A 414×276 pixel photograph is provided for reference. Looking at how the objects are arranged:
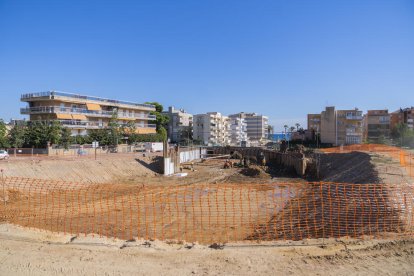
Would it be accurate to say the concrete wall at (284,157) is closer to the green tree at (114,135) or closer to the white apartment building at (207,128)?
the green tree at (114,135)

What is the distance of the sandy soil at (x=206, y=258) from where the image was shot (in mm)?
6680

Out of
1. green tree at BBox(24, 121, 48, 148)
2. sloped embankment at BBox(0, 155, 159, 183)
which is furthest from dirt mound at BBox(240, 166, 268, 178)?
green tree at BBox(24, 121, 48, 148)

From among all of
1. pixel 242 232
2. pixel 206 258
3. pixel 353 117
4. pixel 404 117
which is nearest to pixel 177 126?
pixel 353 117

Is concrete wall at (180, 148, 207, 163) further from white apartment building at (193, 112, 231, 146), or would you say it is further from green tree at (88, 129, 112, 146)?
white apartment building at (193, 112, 231, 146)

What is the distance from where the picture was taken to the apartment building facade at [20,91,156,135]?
157 feet

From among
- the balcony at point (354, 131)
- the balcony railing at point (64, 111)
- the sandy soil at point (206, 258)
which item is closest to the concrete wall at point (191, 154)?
the balcony railing at point (64, 111)

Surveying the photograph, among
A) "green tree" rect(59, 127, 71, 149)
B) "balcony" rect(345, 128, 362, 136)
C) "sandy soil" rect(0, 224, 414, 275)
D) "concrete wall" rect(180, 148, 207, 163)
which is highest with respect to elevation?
"balcony" rect(345, 128, 362, 136)

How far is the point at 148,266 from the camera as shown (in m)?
6.96

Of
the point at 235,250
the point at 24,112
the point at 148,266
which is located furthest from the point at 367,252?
the point at 24,112

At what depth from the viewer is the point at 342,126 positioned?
64750 mm

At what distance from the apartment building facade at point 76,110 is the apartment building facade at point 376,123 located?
60695mm

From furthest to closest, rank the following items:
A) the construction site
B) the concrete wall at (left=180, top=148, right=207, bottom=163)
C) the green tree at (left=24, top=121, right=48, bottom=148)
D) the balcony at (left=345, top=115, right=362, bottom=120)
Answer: the balcony at (left=345, top=115, right=362, bottom=120)
the concrete wall at (left=180, top=148, right=207, bottom=163)
the green tree at (left=24, top=121, right=48, bottom=148)
the construction site

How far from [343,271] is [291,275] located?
3.84 ft

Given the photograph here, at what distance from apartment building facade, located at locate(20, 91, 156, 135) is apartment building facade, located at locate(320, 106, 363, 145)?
1652 inches
